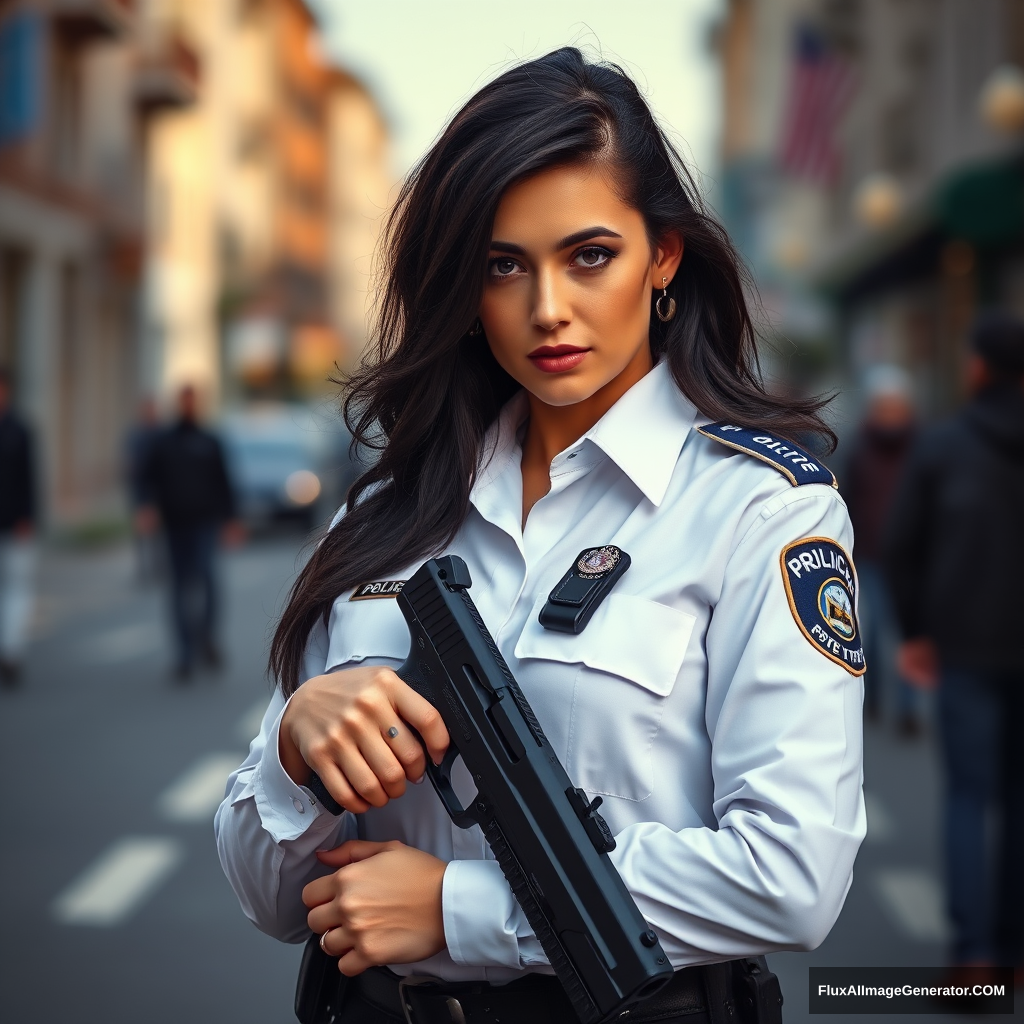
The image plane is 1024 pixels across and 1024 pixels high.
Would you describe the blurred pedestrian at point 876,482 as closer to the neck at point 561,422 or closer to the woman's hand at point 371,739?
the neck at point 561,422

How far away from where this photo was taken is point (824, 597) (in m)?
1.69

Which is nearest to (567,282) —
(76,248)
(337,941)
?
(337,941)

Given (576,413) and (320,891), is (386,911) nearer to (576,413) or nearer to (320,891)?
(320,891)

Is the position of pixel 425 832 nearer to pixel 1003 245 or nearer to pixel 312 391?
pixel 1003 245

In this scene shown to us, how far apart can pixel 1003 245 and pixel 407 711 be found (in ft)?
50.0

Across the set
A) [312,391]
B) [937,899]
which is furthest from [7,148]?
[312,391]

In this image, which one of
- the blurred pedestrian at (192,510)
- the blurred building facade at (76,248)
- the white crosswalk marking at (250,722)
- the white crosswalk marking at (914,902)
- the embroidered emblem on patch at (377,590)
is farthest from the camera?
the blurred building facade at (76,248)

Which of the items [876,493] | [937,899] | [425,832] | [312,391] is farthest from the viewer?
[312,391]

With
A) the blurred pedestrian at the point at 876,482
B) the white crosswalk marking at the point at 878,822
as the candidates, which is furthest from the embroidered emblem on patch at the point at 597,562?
the blurred pedestrian at the point at 876,482

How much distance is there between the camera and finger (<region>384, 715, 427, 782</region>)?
1.72m

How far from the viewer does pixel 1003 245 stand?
610 inches

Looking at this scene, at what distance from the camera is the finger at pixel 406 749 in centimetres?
172

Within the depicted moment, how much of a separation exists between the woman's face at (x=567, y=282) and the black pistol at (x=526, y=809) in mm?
309

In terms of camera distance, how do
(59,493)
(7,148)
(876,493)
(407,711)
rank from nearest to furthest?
1. (407,711)
2. (876,493)
3. (7,148)
4. (59,493)
